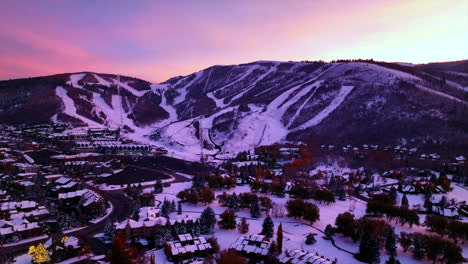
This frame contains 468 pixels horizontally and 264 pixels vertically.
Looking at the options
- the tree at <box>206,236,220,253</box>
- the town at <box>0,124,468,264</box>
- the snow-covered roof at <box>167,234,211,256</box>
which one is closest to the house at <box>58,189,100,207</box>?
the town at <box>0,124,468,264</box>

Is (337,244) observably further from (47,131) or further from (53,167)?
(47,131)

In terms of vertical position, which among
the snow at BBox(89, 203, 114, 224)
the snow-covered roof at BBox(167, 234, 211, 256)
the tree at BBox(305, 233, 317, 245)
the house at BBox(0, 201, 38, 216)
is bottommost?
the snow at BBox(89, 203, 114, 224)

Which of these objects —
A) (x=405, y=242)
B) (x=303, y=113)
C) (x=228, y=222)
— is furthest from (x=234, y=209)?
(x=303, y=113)

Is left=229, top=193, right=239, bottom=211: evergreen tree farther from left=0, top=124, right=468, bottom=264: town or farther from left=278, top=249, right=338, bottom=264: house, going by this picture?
left=278, top=249, right=338, bottom=264: house

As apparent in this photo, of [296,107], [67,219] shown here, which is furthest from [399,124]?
[67,219]

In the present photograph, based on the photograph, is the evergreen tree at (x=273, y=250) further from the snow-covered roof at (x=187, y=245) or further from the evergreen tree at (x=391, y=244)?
the evergreen tree at (x=391, y=244)

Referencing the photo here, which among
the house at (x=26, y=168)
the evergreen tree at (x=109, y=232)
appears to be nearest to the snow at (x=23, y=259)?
the evergreen tree at (x=109, y=232)
